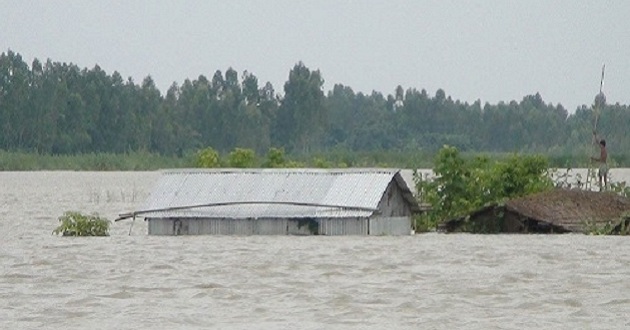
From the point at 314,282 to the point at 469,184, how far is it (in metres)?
9.07

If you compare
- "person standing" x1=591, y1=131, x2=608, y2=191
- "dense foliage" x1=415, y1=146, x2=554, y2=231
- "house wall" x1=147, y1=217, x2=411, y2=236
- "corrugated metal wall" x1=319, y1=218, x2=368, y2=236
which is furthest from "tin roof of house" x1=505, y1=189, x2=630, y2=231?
"corrugated metal wall" x1=319, y1=218, x2=368, y2=236

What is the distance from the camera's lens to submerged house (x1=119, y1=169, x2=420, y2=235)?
24.7 meters

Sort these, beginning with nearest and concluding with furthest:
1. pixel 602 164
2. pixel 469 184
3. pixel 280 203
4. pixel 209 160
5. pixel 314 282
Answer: pixel 314 282, pixel 280 203, pixel 469 184, pixel 602 164, pixel 209 160

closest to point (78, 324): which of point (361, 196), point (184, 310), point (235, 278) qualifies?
point (184, 310)

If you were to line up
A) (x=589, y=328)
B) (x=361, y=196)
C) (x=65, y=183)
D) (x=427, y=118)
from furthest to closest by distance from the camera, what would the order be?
(x=427, y=118) → (x=65, y=183) → (x=361, y=196) → (x=589, y=328)

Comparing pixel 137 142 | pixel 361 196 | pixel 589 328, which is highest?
pixel 137 142

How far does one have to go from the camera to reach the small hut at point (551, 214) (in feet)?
83.3

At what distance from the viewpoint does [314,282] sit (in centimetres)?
1895

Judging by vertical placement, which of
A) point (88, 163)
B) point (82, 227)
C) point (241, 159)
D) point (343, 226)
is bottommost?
point (343, 226)

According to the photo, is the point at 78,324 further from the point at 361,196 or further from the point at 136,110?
the point at 136,110

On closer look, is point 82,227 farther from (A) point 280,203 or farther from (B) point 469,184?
(B) point 469,184

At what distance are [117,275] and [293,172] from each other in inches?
242

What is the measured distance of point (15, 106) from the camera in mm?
84000

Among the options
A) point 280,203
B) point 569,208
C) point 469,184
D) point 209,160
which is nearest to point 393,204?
point 280,203
